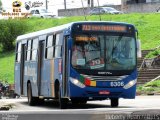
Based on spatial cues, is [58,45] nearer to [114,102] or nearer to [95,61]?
[95,61]

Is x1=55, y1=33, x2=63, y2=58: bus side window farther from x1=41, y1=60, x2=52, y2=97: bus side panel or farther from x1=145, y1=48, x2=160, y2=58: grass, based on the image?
x1=145, y1=48, x2=160, y2=58: grass

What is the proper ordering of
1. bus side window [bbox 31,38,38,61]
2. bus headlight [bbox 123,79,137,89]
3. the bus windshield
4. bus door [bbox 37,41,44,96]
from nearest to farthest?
the bus windshield < bus headlight [bbox 123,79,137,89] < bus door [bbox 37,41,44,96] < bus side window [bbox 31,38,38,61]

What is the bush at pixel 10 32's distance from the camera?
207 ft

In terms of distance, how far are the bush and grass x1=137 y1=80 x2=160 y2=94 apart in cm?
2905

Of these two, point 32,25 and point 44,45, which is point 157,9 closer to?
point 32,25

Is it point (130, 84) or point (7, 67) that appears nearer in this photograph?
point (130, 84)

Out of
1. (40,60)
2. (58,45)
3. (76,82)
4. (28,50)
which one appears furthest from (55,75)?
(28,50)

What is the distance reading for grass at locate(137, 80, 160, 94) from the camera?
34037 mm

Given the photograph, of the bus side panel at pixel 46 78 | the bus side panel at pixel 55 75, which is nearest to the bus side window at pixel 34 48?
the bus side panel at pixel 46 78

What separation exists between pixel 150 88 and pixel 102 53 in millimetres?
13888

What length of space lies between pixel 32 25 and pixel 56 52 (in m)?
44.9

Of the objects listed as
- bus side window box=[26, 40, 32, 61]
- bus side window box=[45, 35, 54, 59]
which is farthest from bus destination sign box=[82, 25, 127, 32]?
bus side window box=[26, 40, 32, 61]

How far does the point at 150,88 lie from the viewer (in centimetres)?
3462

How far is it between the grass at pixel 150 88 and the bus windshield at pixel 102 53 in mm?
12465
